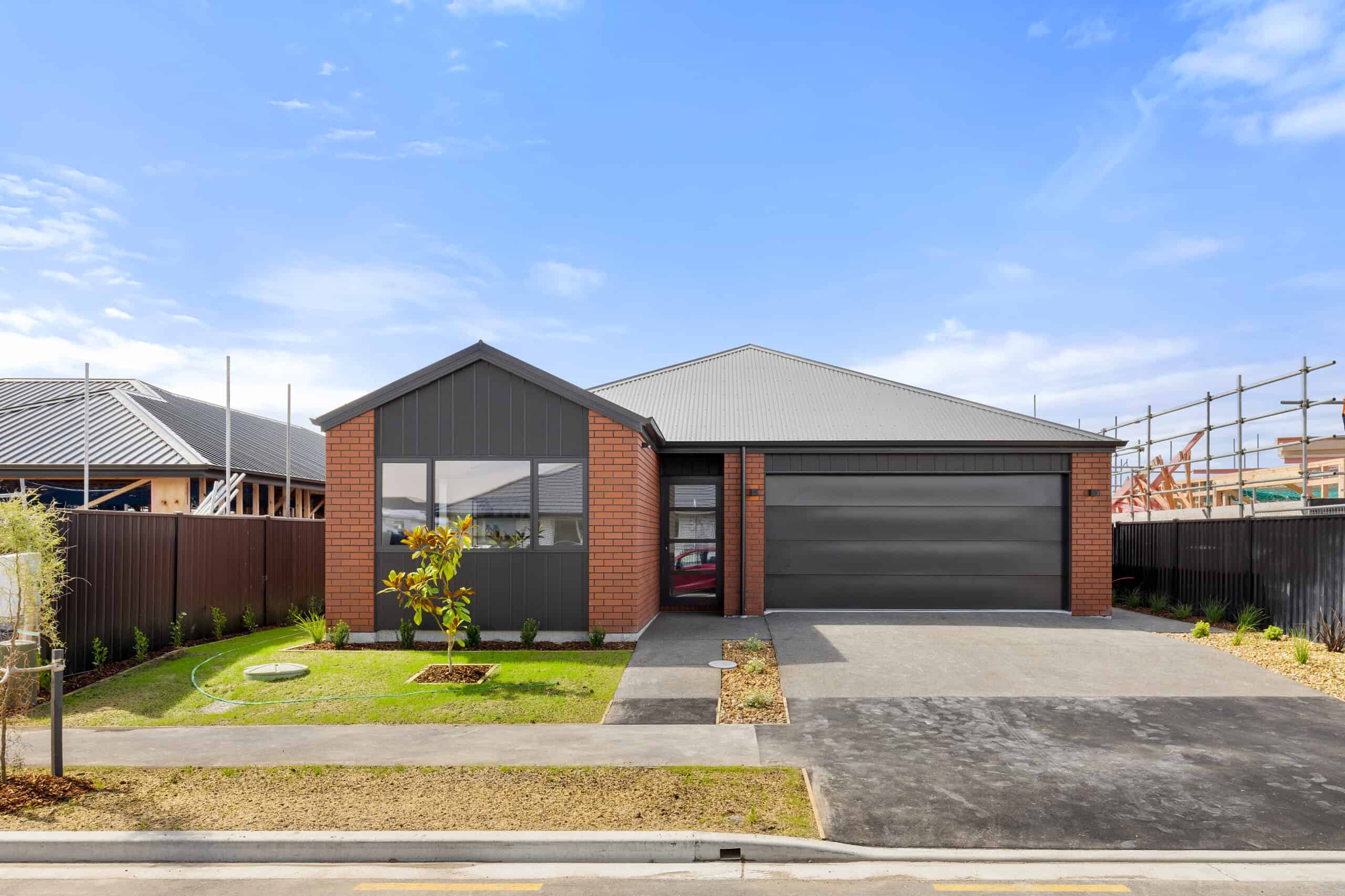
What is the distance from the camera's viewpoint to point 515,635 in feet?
37.8

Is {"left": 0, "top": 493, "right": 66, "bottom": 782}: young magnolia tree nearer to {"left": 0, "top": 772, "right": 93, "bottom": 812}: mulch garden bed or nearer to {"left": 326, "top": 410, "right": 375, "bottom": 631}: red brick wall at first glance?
{"left": 0, "top": 772, "right": 93, "bottom": 812}: mulch garden bed

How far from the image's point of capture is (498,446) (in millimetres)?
11625

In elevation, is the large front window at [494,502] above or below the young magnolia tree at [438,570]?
above

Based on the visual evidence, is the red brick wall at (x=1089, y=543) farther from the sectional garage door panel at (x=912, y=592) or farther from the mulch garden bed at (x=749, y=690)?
the mulch garden bed at (x=749, y=690)

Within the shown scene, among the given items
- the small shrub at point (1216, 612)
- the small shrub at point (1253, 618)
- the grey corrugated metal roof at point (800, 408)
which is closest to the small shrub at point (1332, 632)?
the small shrub at point (1253, 618)

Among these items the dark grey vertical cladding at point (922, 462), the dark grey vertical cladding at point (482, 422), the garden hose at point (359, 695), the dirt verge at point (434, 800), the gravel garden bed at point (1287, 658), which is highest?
the dark grey vertical cladding at point (482, 422)

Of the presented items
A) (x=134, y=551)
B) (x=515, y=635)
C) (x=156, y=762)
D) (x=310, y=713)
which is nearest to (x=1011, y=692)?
(x=515, y=635)

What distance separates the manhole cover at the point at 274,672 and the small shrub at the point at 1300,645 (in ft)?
38.4

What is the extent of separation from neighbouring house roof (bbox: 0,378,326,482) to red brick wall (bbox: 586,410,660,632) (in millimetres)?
9124

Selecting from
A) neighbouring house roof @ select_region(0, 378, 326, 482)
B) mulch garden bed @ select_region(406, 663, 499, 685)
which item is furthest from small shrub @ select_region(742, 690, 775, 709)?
neighbouring house roof @ select_region(0, 378, 326, 482)

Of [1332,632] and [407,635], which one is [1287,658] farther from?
[407,635]

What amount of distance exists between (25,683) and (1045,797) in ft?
24.7

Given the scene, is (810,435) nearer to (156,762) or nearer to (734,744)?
(734,744)

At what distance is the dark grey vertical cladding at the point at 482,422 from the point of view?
1163 cm
